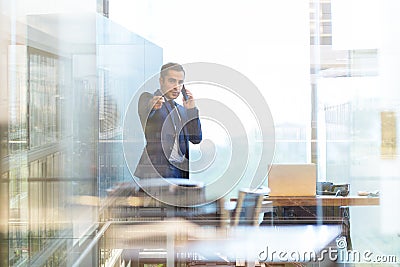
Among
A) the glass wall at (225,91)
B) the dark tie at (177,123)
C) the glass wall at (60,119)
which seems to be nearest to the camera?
the glass wall at (60,119)

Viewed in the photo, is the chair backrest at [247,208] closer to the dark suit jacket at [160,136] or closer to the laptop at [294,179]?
the laptop at [294,179]

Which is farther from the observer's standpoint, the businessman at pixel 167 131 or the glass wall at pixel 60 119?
the businessman at pixel 167 131

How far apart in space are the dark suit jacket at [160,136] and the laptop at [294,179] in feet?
0.65

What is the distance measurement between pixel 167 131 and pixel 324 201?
1.33ft

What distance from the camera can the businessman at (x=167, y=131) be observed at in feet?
3.99

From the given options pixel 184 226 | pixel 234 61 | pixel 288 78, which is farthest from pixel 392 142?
pixel 184 226

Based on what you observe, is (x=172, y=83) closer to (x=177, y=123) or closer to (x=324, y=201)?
(x=177, y=123)

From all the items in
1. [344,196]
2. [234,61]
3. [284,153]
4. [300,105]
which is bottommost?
[344,196]

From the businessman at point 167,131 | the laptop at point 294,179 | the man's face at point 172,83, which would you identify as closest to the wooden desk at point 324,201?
the laptop at point 294,179

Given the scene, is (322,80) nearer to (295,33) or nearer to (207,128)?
(295,33)

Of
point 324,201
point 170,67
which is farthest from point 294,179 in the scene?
point 170,67

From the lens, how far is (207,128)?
4.02ft

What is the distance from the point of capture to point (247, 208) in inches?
48.3

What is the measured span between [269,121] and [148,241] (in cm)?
40
